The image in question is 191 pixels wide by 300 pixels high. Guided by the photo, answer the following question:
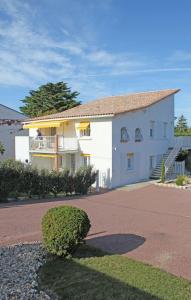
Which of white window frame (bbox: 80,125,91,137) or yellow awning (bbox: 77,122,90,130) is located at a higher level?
yellow awning (bbox: 77,122,90,130)

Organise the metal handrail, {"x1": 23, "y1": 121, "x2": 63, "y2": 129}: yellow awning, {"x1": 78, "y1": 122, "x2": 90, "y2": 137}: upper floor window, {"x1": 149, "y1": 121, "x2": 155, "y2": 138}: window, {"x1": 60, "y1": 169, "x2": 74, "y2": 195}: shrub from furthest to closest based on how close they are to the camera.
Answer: {"x1": 149, "y1": 121, "x2": 155, "y2": 138}: window < the metal handrail < {"x1": 23, "y1": 121, "x2": 63, "y2": 129}: yellow awning < {"x1": 78, "y1": 122, "x2": 90, "y2": 137}: upper floor window < {"x1": 60, "y1": 169, "x2": 74, "y2": 195}: shrub

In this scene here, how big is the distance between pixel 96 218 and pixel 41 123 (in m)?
20.8

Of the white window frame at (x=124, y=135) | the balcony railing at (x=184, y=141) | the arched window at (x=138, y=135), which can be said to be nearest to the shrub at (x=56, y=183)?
the white window frame at (x=124, y=135)

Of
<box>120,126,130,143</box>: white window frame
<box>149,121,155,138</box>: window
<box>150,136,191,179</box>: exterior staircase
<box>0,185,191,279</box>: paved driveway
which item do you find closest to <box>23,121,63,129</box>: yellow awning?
<box>120,126,130,143</box>: white window frame

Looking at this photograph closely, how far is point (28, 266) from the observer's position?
8.56 m

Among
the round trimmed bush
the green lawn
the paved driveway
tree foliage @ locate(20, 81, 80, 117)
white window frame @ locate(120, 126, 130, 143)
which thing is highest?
tree foliage @ locate(20, 81, 80, 117)

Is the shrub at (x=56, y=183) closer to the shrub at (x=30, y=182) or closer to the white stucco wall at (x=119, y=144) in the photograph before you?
the shrub at (x=30, y=182)

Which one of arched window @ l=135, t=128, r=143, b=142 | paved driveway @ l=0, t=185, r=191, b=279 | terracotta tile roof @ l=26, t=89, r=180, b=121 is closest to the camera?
paved driveway @ l=0, t=185, r=191, b=279

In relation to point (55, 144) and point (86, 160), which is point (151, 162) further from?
point (55, 144)

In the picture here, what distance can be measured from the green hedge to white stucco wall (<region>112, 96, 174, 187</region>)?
15.2 feet

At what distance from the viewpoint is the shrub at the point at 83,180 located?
25.2m

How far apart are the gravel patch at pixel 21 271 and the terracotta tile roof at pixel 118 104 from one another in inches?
788

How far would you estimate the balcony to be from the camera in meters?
31.6

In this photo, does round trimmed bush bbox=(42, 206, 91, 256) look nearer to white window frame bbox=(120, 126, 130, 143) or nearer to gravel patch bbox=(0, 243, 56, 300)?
gravel patch bbox=(0, 243, 56, 300)
